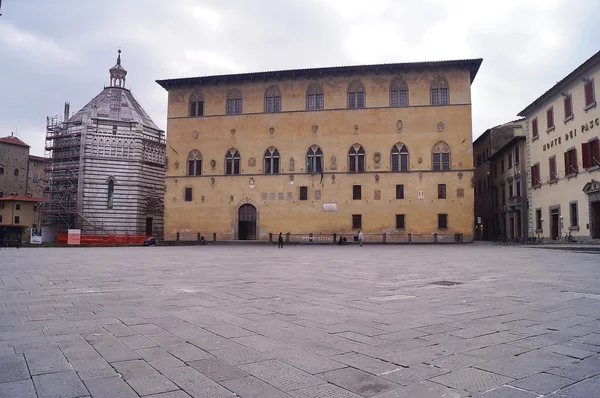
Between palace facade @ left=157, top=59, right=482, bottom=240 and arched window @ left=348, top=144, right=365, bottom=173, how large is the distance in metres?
0.09

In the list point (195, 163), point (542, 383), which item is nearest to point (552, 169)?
point (195, 163)

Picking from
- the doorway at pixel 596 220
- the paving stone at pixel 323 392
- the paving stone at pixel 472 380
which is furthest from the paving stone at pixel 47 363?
the doorway at pixel 596 220

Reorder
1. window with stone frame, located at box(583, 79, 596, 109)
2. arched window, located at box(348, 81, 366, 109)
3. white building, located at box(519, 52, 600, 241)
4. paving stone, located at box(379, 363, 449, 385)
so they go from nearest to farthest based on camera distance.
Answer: paving stone, located at box(379, 363, 449, 385)
window with stone frame, located at box(583, 79, 596, 109)
white building, located at box(519, 52, 600, 241)
arched window, located at box(348, 81, 366, 109)

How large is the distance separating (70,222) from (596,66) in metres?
50.5

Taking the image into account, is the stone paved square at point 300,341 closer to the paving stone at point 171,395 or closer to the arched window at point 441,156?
the paving stone at point 171,395

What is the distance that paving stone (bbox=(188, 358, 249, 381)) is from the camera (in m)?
3.57

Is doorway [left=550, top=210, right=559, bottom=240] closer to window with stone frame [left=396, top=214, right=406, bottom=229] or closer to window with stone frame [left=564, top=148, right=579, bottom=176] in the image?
window with stone frame [left=564, top=148, right=579, bottom=176]

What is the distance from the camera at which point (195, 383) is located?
3.40 m

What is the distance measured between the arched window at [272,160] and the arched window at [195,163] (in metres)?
6.57

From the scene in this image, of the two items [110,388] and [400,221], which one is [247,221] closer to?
[400,221]

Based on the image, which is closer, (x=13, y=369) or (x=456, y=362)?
(x=13, y=369)

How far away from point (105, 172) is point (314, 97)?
2707cm

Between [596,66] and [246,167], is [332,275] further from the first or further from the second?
[246,167]

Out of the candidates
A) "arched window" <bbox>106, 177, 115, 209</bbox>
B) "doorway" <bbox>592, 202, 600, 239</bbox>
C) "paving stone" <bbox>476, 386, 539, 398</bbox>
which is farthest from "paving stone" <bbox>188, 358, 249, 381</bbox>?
"arched window" <bbox>106, 177, 115, 209</bbox>
